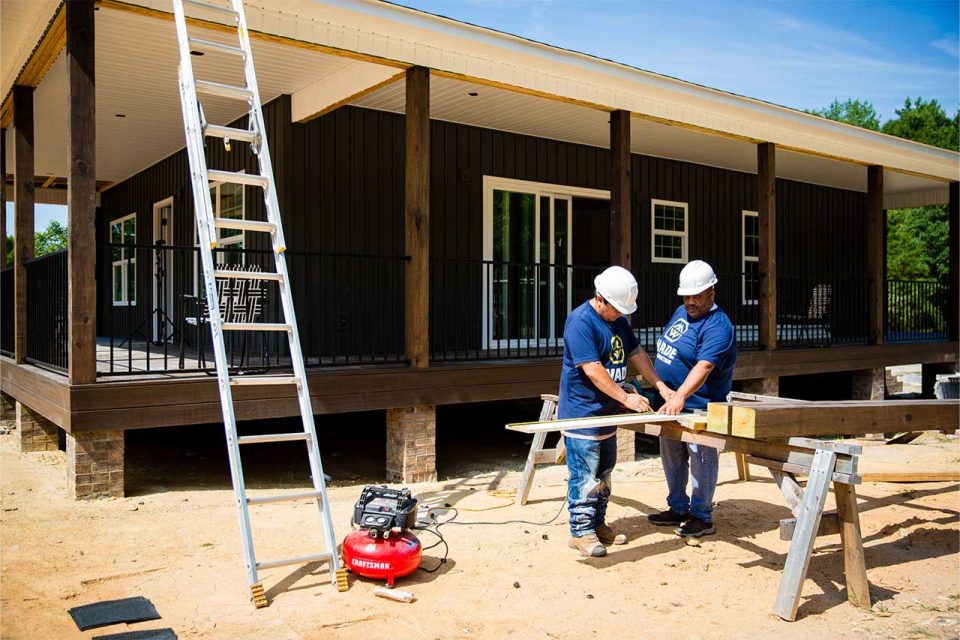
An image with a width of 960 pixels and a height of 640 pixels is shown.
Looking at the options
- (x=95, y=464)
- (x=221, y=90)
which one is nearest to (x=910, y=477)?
(x=221, y=90)

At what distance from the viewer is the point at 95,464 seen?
18.7 ft

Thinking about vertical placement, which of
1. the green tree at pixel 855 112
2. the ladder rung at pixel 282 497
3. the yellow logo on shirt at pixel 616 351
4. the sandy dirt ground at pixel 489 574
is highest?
the green tree at pixel 855 112

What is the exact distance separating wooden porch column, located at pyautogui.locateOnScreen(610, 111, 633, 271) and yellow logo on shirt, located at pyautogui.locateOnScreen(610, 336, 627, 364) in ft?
12.6

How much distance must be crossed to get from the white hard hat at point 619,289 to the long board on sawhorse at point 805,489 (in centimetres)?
64

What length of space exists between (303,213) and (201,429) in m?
2.95

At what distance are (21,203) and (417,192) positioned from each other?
13.1 feet

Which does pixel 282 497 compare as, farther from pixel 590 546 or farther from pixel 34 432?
pixel 34 432

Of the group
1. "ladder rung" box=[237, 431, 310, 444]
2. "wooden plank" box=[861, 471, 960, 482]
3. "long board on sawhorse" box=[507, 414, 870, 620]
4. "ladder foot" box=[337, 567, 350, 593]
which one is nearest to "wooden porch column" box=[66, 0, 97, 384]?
"ladder rung" box=[237, 431, 310, 444]

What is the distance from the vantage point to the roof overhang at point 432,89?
6.41 metres

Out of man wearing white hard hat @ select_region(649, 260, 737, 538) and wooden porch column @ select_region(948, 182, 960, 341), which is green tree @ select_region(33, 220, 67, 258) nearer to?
wooden porch column @ select_region(948, 182, 960, 341)

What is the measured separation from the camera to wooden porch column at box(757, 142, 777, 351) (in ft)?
32.1

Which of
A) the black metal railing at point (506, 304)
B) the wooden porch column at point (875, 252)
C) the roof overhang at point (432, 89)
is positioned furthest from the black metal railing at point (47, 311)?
the wooden porch column at point (875, 252)

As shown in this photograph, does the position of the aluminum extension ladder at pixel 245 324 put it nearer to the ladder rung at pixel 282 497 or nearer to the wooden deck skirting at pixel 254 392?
the ladder rung at pixel 282 497

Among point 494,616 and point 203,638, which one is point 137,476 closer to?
point 203,638
